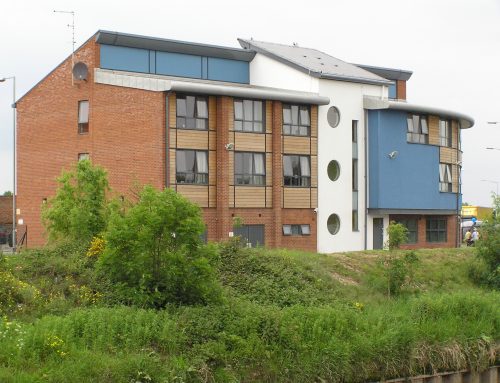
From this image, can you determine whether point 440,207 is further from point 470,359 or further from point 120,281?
point 120,281

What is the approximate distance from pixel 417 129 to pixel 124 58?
17019 millimetres

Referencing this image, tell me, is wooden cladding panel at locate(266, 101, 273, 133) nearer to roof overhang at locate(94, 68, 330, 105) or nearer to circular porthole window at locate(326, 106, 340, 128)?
roof overhang at locate(94, 68, 330, 105)

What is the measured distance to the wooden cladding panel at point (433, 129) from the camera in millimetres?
50844

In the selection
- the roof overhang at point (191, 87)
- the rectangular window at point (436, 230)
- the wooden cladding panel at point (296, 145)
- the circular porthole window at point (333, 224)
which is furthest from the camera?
the rectangular window at point (436, 230)

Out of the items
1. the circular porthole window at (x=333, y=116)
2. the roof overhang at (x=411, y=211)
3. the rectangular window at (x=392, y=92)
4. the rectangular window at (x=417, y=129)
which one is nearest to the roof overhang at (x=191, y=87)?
the circular porthole window at (x=333, y=116)

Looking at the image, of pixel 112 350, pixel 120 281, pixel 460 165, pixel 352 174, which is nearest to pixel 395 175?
pixel 352 174

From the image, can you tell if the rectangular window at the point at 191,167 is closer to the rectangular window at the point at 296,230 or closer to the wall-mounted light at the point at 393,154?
the rectangular window at the point at 296,230

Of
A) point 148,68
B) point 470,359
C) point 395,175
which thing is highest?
point 148,68

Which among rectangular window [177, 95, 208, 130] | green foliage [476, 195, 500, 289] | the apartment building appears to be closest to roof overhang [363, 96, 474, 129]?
the apartment building

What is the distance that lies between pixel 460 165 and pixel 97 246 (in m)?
35.7

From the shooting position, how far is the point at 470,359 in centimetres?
2297

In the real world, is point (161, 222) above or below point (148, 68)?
below

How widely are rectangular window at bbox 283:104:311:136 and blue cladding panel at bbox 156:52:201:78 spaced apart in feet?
21.3

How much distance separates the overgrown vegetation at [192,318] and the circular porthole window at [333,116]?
71.8ft
